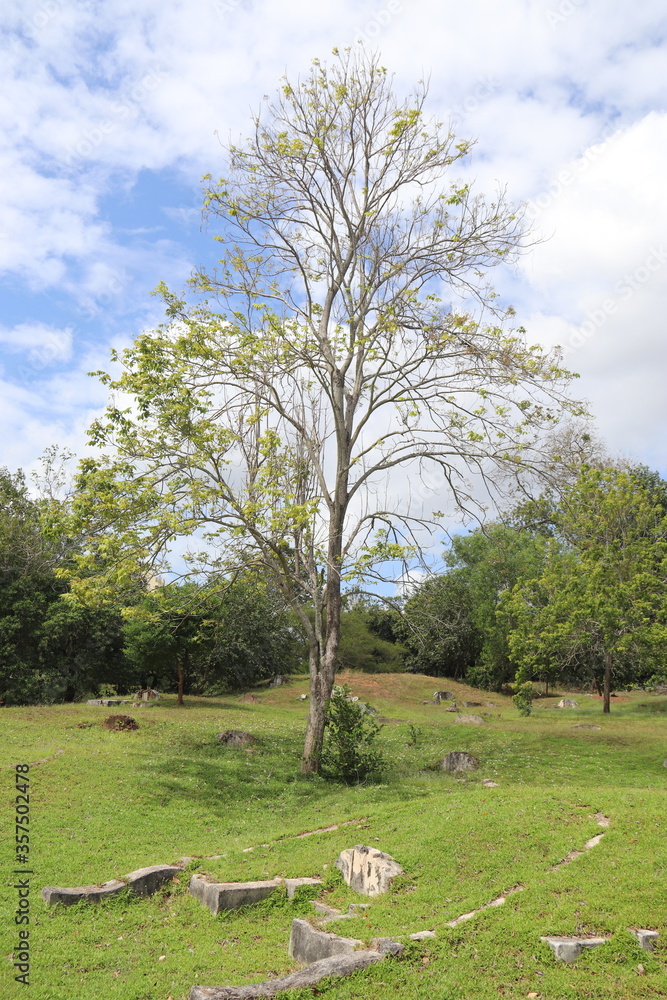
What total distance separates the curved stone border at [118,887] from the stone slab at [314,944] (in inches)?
121

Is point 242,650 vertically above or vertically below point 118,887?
above

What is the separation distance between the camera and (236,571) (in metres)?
20.5

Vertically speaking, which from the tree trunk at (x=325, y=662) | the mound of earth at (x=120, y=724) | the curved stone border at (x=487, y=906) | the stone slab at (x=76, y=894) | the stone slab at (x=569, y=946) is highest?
the tree trunk at (x=325, y=662)

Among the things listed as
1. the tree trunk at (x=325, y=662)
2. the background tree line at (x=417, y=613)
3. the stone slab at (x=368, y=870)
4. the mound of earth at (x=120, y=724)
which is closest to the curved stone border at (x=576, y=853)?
the stone slab at (x=368, y=870)

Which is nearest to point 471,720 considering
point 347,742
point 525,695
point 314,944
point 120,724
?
point 525,695

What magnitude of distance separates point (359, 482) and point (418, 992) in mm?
14915

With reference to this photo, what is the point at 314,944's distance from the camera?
27.1ft

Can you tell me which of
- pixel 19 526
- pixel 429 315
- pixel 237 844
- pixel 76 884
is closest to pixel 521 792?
pixel 237 844

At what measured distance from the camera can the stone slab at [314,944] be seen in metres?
7.98

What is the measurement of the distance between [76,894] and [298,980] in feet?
15.6

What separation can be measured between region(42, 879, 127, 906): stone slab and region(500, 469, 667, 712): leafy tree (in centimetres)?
1887

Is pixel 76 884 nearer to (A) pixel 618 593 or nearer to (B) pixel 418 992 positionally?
(B) pixel 418 992

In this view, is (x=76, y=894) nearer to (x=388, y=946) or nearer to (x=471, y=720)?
(x=388, y=946)

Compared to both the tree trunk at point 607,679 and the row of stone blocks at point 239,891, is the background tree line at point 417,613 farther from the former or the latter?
the row of stone blocks at point 239,891
